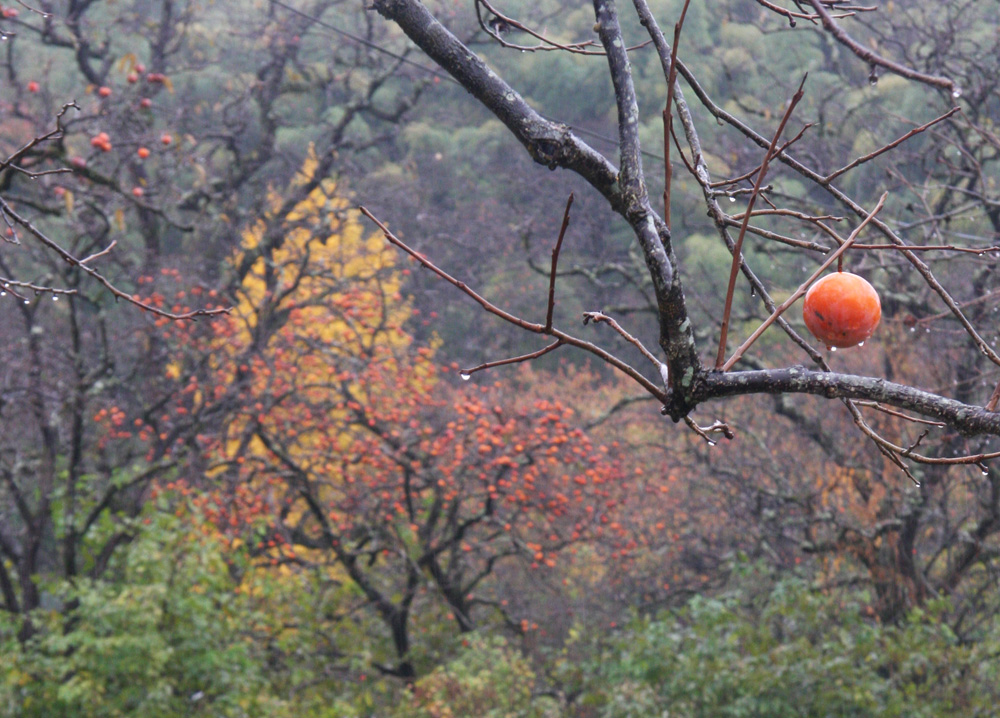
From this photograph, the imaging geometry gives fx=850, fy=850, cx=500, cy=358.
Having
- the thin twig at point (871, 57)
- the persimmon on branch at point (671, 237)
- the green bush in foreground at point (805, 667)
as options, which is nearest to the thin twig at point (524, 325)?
the persimmon on branch at point (671, 237)

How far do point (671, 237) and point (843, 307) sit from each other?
28 cm

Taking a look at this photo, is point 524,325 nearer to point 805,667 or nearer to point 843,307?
point 843,307

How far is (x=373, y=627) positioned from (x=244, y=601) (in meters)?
2.62

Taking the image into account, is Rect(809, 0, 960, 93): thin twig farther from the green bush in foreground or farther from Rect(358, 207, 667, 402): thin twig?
the green bush in foreground

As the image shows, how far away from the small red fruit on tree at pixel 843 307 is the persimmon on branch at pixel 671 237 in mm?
55

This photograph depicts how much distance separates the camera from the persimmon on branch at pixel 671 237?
1060mm

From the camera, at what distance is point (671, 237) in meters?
1.33

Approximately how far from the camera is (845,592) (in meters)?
5.77

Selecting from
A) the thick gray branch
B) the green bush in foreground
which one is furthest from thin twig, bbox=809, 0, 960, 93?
the green bush in foreground

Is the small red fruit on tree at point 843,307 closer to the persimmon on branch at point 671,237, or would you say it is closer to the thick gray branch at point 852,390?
the persimmon on branch at point 671,237

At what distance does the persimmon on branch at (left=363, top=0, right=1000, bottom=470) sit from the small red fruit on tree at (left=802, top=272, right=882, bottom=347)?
0.18 feet

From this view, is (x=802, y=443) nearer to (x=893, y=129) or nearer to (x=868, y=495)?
(x=868, y=495)

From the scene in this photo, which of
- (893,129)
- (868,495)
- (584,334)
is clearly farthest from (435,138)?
(868,495)

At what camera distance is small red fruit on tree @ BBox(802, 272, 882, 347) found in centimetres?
127
